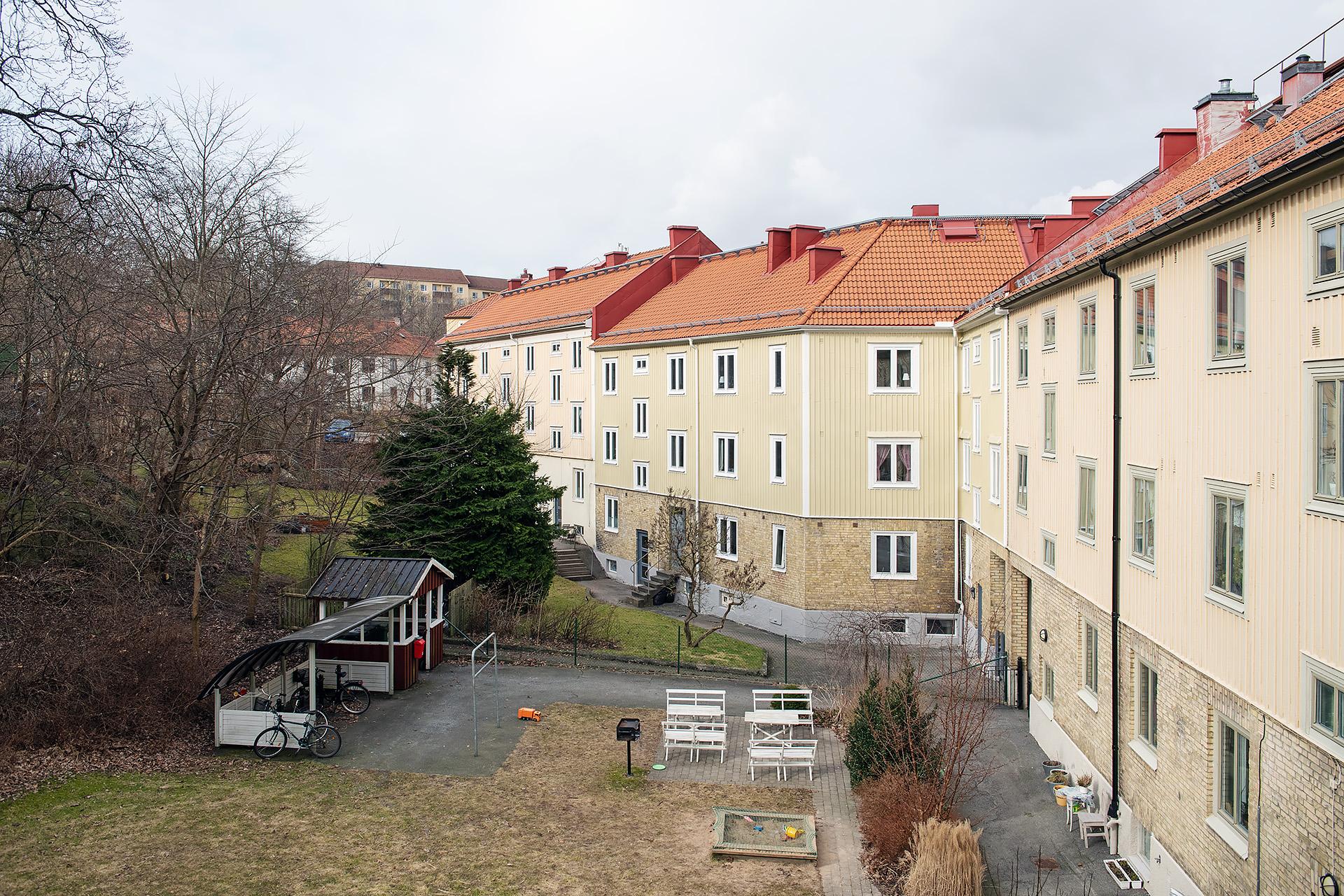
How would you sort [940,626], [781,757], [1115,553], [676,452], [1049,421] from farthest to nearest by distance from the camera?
[676,452], [940,626], [1049,421], [781,757], [1115,553]

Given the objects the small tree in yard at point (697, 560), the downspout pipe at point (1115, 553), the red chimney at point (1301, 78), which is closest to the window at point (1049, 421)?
the downspout pipe at point (1115, 553)

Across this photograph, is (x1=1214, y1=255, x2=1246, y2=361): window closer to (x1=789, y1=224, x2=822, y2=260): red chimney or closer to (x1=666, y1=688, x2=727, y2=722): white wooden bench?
(x1=666, y1=688, x2=727, y2=722): white wooden bench

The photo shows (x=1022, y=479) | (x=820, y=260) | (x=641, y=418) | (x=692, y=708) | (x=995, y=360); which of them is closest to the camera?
(x=692, y=708)

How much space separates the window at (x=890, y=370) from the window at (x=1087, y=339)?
12.0 m

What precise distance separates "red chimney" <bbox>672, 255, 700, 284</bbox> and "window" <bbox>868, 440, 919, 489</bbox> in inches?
629

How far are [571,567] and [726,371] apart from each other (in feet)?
38.1

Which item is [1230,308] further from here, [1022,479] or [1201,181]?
[1022,479]

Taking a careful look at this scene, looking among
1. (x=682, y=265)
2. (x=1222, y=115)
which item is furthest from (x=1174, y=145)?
(x=682, y=265)

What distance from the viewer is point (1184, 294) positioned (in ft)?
40.4

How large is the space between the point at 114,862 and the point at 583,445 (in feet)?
100

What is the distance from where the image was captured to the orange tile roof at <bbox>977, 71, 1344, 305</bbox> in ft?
32.9

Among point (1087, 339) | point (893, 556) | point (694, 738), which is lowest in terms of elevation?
point (694, 738)

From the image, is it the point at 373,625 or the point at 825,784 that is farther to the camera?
the point at 373,625

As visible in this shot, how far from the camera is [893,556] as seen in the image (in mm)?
29125
